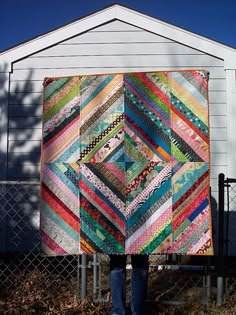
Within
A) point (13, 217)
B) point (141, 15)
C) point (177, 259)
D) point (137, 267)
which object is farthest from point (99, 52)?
point (137, 267)

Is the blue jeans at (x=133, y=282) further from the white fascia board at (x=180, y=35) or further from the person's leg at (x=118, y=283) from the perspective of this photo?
the white fascia board at (x=180, y=35)

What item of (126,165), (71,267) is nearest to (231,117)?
(71,267)

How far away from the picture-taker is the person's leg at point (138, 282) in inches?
125

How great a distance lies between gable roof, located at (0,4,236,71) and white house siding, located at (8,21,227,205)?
3.0 inches

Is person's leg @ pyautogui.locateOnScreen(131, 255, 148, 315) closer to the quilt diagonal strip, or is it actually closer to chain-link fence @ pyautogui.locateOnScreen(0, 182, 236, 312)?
the quilt diagonal strip

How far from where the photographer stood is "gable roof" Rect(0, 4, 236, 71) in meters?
6.38

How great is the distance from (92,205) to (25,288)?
156 centimetres

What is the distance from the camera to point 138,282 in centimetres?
318

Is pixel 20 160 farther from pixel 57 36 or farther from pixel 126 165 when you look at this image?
pixel 126 165

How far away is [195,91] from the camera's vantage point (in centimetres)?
312

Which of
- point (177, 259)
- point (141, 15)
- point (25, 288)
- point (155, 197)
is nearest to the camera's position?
point (155, 197)

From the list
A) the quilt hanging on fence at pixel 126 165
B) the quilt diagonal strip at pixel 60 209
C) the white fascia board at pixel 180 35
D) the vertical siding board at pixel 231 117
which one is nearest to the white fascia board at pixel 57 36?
the white fascia board at pixel 180 35

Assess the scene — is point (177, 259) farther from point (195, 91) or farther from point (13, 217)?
point (195, 91)

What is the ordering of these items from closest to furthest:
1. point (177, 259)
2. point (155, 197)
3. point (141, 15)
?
point (155, 197), point (177, 259), point (141, 15)
